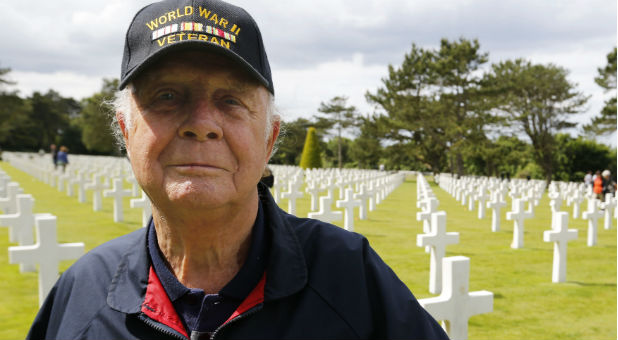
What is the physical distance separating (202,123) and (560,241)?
21.4 ft

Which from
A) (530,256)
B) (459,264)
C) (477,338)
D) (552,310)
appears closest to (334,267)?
(459,264)

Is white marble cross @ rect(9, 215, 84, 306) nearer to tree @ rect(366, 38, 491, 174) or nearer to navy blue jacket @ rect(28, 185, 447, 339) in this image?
navy blue jacket @ rect(28, 185, 447, 339)

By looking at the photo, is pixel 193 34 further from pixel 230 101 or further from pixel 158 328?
pixel 158 328

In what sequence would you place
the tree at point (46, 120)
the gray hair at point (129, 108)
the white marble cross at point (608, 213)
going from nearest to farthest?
the gray hair at point (129, 108), the white marble cross at point (608, 213), the tree at point (46, 120)

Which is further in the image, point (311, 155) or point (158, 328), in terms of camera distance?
point (311, 155)

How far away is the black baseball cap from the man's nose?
0.13m

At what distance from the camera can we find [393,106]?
38.5m

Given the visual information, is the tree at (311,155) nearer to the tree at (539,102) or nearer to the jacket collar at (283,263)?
the tree at (539,102)

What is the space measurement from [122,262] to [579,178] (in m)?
40.3

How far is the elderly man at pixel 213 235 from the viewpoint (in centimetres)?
115

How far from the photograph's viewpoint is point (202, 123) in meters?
1.13

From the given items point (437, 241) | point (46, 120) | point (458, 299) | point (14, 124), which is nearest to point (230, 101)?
point (458, 299)

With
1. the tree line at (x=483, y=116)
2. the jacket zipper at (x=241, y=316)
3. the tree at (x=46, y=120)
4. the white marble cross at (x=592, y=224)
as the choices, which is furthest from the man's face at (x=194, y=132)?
the tree at (x=46, y=120)

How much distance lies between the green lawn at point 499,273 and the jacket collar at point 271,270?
338cm
